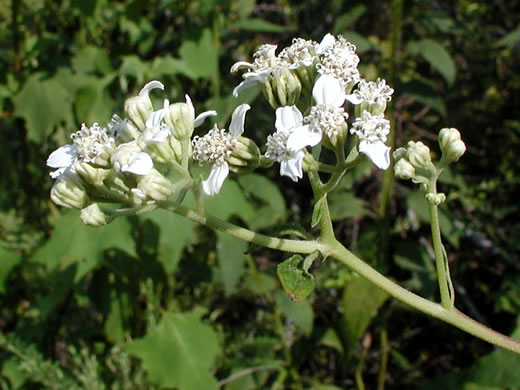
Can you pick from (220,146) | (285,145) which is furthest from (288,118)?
(220,146)

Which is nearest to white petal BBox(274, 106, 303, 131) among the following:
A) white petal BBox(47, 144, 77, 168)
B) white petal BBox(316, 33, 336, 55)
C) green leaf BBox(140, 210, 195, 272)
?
white petal BBox(316, 33, 336, 55)

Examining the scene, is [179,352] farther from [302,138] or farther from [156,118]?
[302,138]

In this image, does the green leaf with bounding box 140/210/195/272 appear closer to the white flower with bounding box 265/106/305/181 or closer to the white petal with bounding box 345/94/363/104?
the white flower with bounding box 265/106/305/181

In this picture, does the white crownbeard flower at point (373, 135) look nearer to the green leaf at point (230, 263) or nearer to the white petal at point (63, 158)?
→ the white petal at point (63, 158)

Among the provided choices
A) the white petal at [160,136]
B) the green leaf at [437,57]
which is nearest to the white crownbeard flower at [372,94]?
the white petal at [160,136]

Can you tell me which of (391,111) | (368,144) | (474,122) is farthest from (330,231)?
(474,122)

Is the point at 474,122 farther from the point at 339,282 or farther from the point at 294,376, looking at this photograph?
the point at 294,376
